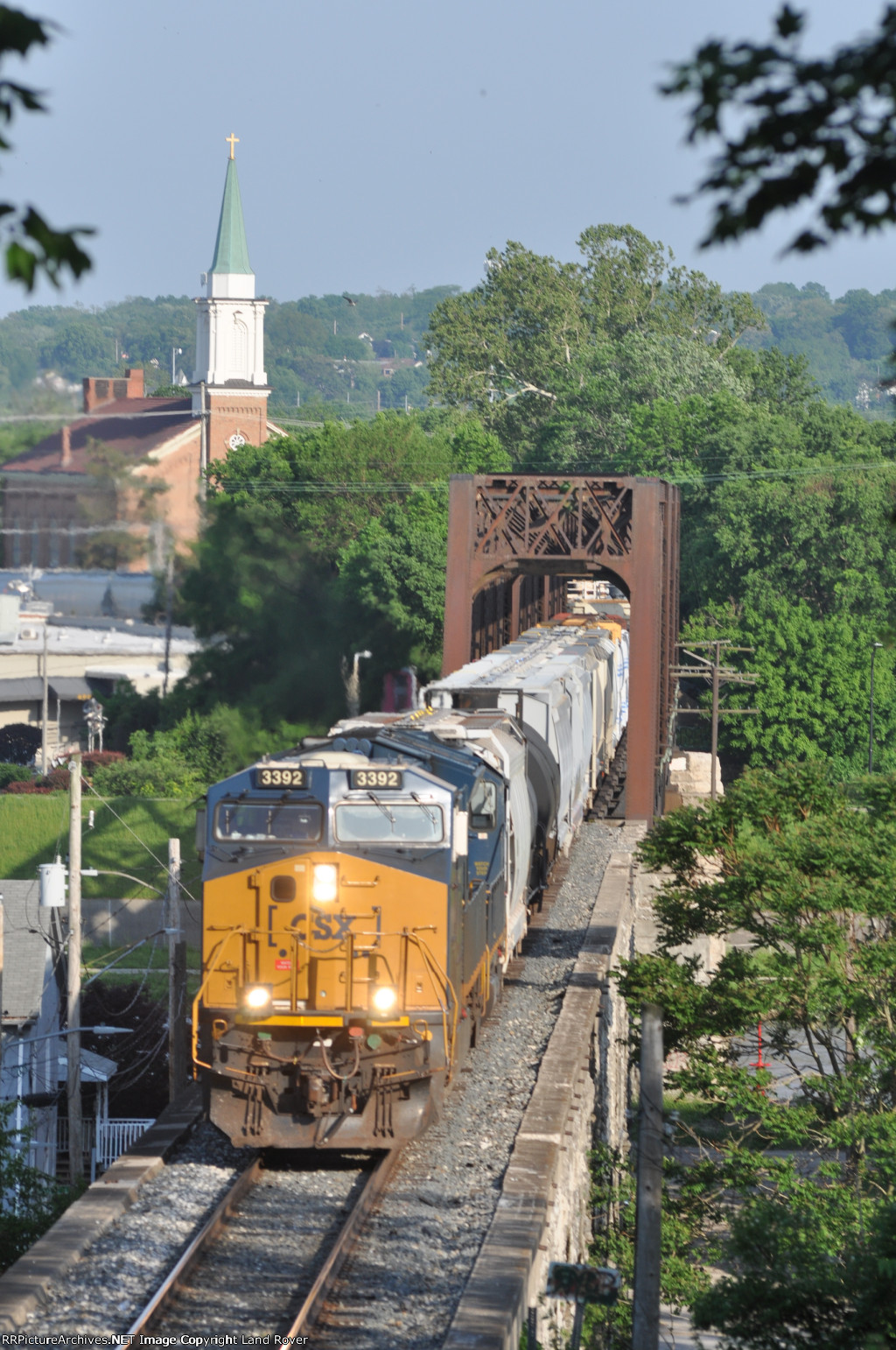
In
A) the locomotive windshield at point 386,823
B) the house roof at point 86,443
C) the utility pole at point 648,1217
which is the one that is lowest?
the utility pole at point 648,1217

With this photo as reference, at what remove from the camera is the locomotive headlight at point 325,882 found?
13.9 m

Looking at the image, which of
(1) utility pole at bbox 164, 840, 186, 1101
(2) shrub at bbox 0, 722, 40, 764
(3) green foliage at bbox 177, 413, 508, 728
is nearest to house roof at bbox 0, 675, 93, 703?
→ (2) shrub at bbox 0, 722, 40, 764

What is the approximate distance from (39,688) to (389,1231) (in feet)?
216

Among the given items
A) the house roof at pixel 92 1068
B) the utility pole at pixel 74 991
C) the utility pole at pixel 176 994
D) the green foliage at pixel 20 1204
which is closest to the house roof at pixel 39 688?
the house roof at pixel 92 1068

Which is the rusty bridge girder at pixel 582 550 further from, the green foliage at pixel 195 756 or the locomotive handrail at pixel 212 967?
the green foliage at pixel 195 756

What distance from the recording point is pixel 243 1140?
14078 mm

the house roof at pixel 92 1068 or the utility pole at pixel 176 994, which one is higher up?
the utility pole at pixel 176 994

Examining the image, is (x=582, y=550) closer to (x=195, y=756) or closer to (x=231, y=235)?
(x=195, y=756)

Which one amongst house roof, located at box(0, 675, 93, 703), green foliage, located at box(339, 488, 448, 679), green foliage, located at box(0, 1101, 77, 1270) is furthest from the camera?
house roof, located at box(0, 675, 93, 703)

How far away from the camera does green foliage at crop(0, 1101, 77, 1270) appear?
16500 millimetres

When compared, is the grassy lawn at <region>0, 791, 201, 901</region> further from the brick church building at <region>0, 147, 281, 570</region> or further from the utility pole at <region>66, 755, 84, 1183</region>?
the utility pole at <region>66, 755, 84, 1183</region>

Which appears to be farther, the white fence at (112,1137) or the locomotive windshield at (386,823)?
the white fence at (112,1137)

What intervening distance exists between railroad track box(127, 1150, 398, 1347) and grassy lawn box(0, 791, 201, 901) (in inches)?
1425

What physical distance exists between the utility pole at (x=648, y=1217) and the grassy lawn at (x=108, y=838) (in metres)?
39.1
